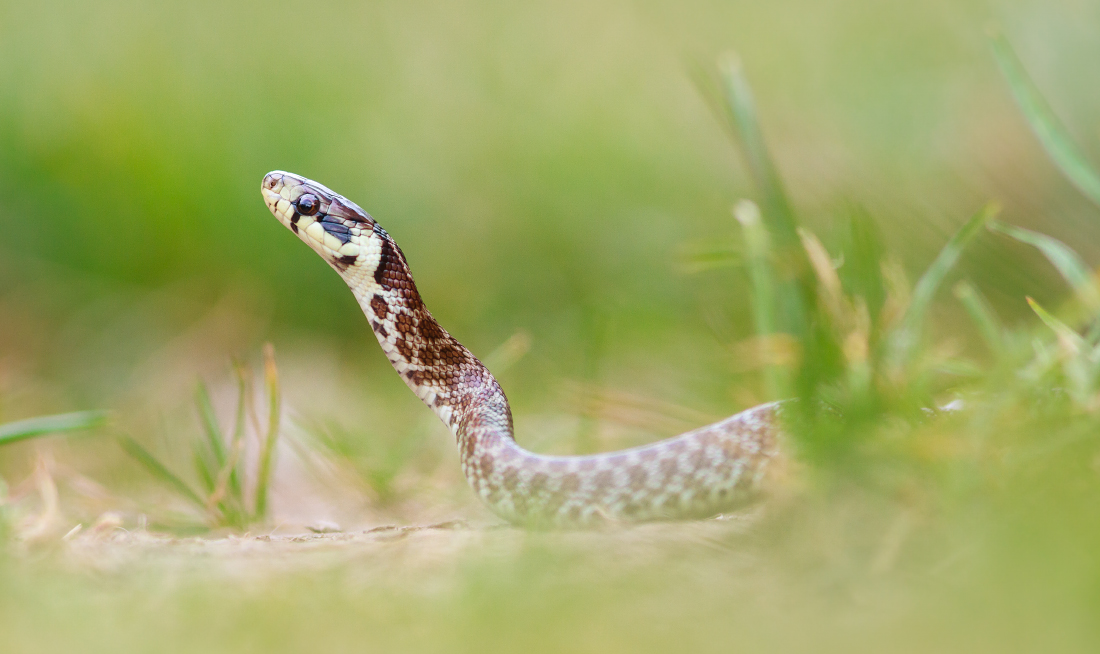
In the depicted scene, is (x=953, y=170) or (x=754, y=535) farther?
(x=953, y=170)

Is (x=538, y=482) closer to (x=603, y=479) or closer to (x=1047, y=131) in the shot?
(x=603, y=479)

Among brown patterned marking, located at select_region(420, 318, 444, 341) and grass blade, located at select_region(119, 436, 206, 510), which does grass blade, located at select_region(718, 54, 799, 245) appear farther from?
grass blade, located at select_region(119, 436, 206, 510)

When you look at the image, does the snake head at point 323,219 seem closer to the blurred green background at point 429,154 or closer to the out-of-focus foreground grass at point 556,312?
the out-of-focus foreground grass at point 556,312

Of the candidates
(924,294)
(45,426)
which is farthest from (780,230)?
(45,426)

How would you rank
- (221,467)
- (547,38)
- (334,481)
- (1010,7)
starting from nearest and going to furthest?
(221,467) < (334,481) < (1010,7) < (547,38)

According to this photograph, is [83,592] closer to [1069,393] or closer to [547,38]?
[1069,393]

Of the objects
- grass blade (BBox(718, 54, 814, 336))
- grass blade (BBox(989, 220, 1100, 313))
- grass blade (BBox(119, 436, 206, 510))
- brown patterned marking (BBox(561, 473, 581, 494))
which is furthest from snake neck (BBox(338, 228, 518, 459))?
grass blade (BBox(989, 220, 1100, 313))

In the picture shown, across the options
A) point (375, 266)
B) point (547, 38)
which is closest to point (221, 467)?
point (375, 266)
